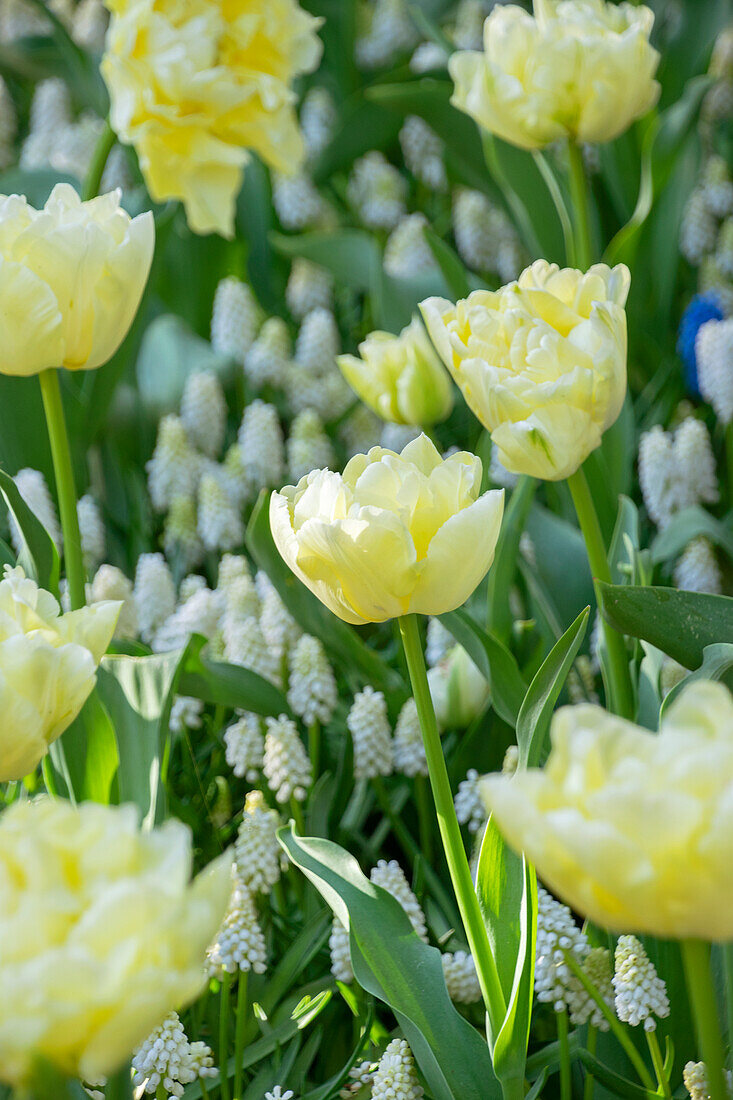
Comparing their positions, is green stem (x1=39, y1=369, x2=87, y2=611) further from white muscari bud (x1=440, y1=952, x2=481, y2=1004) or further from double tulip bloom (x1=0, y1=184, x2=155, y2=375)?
white muscari bud (x1=440, y1=952, x2=481, y2=1004)

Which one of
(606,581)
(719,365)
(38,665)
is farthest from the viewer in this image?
(719,365)

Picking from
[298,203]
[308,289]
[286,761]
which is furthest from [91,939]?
[298,203]

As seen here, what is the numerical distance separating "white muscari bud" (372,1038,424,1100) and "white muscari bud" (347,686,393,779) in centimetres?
20

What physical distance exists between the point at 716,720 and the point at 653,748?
23 mm

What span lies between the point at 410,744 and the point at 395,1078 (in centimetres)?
24

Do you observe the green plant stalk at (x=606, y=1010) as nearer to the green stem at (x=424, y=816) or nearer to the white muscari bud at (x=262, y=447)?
the green stem at (x=424, y=816)

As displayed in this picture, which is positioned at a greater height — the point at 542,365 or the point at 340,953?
the point at 542,365

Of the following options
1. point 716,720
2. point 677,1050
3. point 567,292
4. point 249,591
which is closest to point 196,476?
point 249,591

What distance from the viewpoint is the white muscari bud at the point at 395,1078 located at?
52 centimetres

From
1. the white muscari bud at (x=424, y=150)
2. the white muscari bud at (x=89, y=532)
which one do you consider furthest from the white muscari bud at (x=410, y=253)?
the white muscari bud at (x=89, y=532)

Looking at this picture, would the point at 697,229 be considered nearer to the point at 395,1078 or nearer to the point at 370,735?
the point at 370,735

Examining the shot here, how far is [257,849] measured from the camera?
0.62 meters

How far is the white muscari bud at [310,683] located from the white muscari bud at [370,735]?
0.13ft

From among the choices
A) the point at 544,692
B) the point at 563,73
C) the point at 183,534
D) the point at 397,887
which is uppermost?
the point at 563,73
